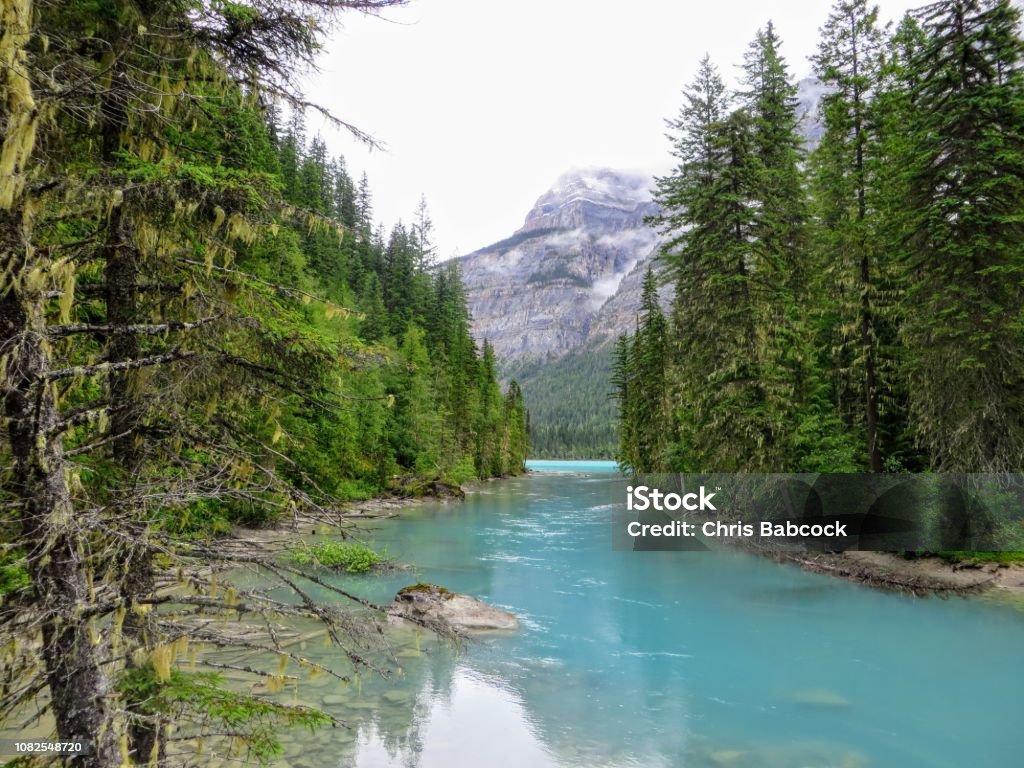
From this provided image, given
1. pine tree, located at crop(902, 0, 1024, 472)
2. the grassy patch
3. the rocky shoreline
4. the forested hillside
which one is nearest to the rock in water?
the forested hillside

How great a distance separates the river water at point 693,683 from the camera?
29.2 ft

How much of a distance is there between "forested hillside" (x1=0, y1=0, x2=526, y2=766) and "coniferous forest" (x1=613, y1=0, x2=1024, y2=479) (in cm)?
1888

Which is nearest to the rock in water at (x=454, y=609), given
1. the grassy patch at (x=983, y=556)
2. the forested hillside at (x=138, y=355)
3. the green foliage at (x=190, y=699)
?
the forested hillside at (x=138, y=355)

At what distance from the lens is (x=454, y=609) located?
47.8 feet

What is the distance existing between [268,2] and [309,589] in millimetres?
15589

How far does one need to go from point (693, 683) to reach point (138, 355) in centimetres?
1163

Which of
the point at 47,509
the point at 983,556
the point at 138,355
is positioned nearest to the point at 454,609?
the point at 138,355

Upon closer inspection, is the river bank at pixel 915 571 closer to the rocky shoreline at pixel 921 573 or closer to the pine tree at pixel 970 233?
the rocky shoreline at pixel 921 573

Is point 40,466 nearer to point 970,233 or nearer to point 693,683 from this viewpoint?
point 693,683

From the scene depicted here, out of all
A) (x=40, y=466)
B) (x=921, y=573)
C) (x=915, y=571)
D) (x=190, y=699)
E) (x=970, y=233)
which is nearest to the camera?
(x=40, y=466)

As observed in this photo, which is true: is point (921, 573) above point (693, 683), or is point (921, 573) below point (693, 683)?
above

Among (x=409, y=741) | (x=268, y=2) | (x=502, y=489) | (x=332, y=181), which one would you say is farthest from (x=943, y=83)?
(x=332, y=181)

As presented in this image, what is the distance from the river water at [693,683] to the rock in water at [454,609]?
0.55m

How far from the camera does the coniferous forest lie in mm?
16812
